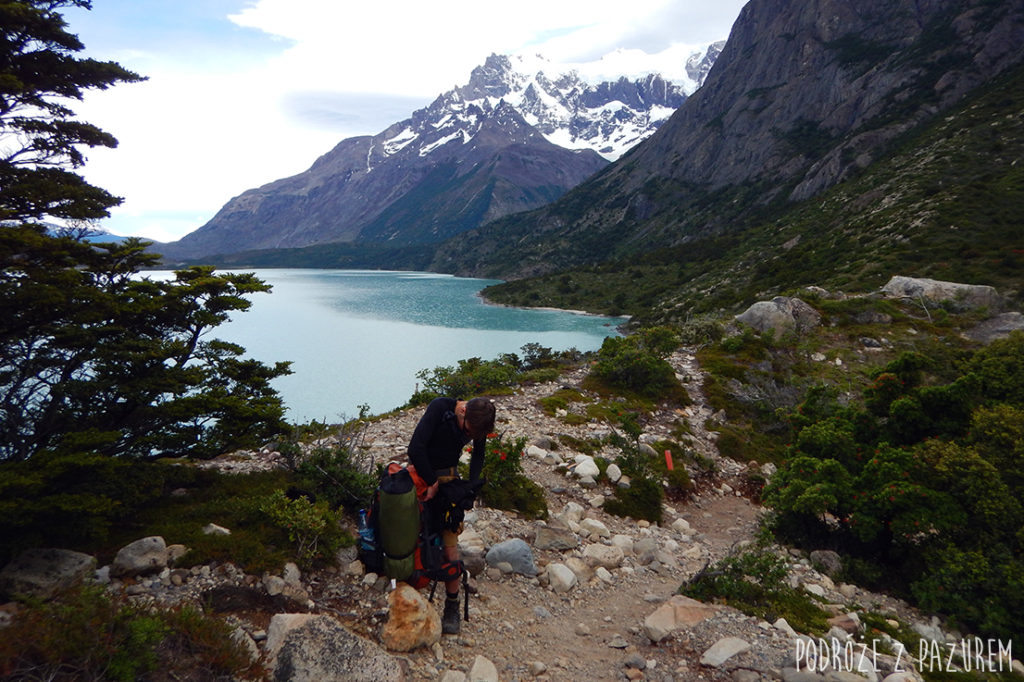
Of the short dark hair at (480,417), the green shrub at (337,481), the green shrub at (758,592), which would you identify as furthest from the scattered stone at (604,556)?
the short dark hair at (480,417)

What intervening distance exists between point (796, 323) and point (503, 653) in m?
22.7

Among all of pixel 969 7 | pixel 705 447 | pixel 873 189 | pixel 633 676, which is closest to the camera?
pixel 633 676

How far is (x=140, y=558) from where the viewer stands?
16.6 ft

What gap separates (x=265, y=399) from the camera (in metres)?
8.09

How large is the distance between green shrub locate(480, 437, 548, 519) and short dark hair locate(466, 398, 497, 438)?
3541 millimetres

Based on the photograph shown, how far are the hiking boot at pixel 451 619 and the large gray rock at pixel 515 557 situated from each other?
5.13 feet

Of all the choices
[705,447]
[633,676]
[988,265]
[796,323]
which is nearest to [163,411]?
[633,676]

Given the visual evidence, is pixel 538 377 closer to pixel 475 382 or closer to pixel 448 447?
pixel 475 382

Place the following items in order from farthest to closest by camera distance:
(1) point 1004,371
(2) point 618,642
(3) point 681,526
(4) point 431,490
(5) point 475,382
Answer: (5) point 475,382 < (3) point 681,526 < (1) point 1004,371 < (2) point 618,642 < (4) point 431,490

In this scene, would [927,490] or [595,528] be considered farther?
[595,528]

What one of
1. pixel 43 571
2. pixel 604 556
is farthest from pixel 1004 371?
pixel 43 571

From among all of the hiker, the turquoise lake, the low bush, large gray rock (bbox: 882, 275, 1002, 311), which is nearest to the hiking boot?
the hiker

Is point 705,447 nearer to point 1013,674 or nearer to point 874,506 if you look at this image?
point 874,506

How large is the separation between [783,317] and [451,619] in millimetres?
22596
